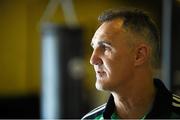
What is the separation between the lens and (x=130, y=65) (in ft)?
2.42

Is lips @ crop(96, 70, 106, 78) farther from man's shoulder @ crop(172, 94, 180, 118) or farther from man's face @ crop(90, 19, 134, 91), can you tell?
man's shoulder @ crop(172, 94, 180, 118)

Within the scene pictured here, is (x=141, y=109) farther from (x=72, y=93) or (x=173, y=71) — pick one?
(x=72, y=93)

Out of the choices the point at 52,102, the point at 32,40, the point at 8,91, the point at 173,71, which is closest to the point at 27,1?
the point at 32,40

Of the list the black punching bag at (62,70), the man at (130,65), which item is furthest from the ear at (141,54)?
the black punching bag at (62,70)

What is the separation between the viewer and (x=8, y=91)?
152 inches

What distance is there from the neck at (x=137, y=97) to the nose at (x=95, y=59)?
69mm

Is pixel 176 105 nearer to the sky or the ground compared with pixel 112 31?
nearer to the ground

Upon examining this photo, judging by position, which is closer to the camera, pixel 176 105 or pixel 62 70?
pixel 176 105

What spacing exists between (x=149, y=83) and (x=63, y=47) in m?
1.61

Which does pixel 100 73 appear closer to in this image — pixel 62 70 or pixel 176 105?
pixel 176 105

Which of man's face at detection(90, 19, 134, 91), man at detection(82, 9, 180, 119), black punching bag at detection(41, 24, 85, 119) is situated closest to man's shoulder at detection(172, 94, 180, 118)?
man at detection(82, 9, 180, 119)

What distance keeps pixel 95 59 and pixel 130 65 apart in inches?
2.6

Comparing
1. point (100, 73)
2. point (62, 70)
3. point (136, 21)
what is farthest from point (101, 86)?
point (62, 70)

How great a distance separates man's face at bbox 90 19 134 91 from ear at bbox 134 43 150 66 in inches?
0.6
